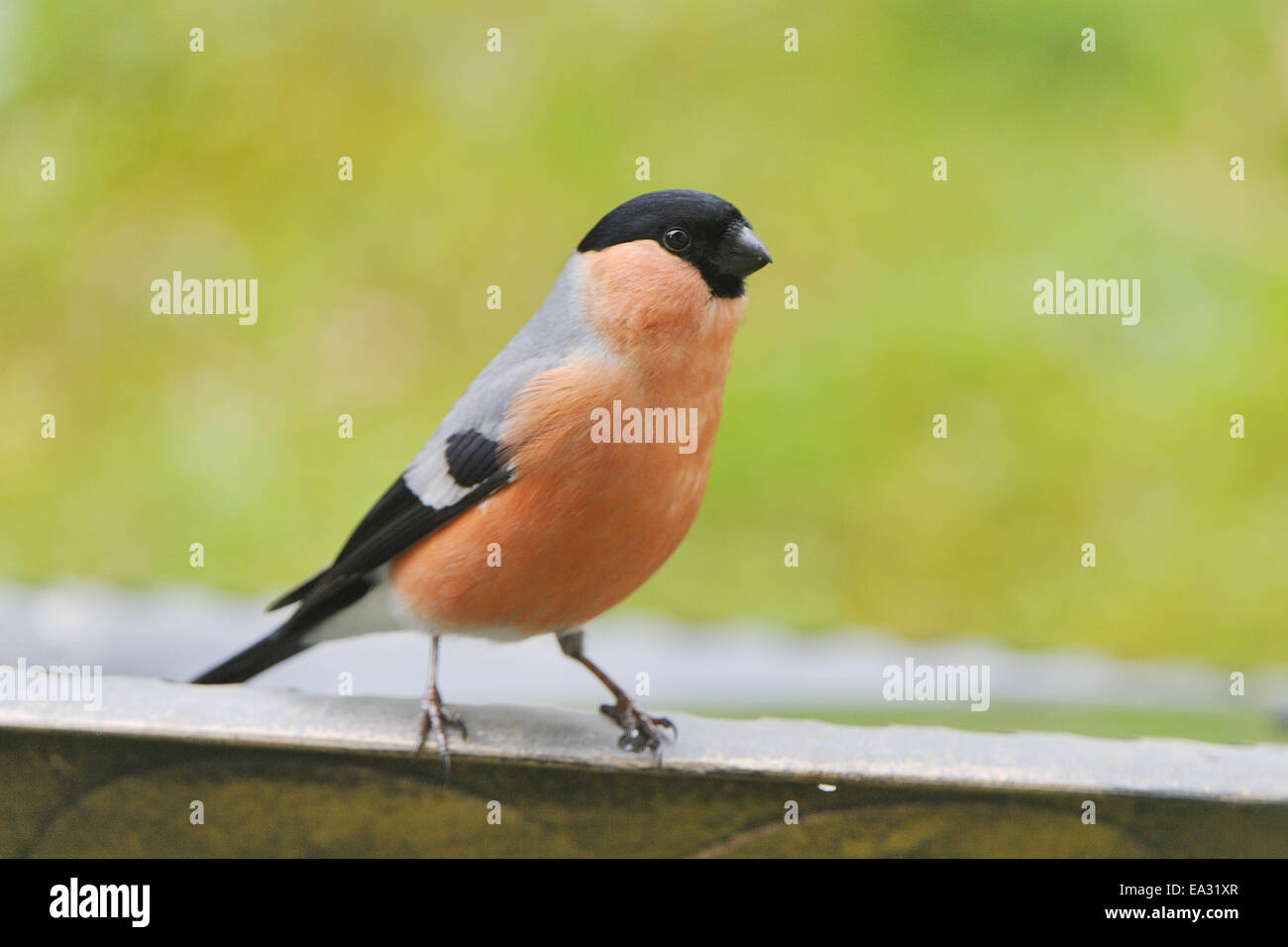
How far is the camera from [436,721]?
1911mm

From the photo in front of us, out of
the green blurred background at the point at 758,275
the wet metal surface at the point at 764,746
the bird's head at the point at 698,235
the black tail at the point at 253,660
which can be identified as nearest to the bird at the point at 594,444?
the bird's head at the point at 698,235

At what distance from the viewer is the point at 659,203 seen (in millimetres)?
2180

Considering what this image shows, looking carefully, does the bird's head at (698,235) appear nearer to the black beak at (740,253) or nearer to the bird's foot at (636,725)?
the black beak at (740,253)

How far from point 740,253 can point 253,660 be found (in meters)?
1.14

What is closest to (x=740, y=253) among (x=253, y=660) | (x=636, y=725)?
(x=636, y=725)

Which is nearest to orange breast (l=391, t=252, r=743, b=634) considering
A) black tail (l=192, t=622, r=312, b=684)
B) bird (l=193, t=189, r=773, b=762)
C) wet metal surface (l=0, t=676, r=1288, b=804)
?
bird (l=193, t=189, r=773, b=762)

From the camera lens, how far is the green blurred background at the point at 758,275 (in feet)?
16.4

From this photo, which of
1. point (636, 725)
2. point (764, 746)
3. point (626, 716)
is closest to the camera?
point (764, 746)

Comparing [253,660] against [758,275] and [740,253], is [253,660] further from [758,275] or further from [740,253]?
[758,275]

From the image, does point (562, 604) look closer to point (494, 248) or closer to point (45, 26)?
point (494, 248)

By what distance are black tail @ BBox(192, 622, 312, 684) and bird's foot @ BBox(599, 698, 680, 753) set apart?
0.63m

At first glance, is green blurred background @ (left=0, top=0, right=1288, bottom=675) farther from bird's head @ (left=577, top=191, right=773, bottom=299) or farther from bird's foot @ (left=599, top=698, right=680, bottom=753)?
bird's head @ (left=577, top=191, right=773, bottom=299)

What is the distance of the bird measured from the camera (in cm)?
217
